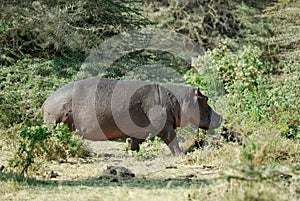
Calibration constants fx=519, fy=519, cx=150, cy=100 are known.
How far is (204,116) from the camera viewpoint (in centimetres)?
858

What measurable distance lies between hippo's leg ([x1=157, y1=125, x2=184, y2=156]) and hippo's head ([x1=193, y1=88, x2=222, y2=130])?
540mm

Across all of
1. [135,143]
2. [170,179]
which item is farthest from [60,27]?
[170,179]

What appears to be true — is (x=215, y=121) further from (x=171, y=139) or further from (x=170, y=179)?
(x=170, y=179)

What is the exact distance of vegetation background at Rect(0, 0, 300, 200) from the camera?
4.76 meters

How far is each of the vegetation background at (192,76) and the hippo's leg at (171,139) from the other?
0.35 m

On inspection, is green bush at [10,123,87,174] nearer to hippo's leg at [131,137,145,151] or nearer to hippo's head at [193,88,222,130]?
hippo's leg at [131,137,145,151]

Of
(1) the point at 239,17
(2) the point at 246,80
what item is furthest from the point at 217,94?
(1) the point at 239,17

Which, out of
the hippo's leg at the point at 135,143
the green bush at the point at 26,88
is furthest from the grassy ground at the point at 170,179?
the green bush at the point at 26,88

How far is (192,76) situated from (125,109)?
3.36 meters

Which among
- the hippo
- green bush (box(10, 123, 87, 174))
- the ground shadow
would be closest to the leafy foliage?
the hippo

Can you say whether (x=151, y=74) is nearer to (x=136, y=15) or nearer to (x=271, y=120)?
(x=136, y=15)

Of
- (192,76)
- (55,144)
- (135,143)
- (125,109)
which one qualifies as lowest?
A: (135,143)

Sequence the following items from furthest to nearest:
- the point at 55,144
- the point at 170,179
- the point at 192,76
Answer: the point at 192,76 → the point at 55,144 → the point at 170,179

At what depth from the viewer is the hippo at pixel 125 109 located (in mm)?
8266
